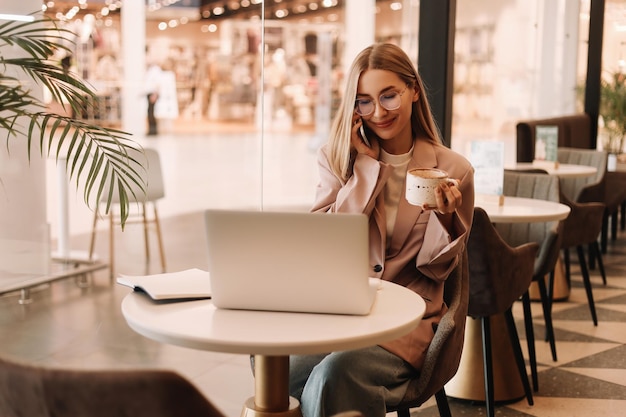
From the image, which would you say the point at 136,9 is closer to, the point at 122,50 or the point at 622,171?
the point at 122,50

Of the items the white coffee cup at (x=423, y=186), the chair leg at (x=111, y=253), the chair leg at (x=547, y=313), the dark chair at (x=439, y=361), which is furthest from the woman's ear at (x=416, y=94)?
the chair leg at (x=111, y=253)

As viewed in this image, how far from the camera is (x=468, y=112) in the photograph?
270 inches

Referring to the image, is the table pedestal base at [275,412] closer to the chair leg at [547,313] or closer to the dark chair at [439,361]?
the dark chair at [439,361]

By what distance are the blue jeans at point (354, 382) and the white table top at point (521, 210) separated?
4.70 feet

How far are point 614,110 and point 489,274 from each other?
6683mm

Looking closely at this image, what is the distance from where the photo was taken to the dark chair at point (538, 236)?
3.81m

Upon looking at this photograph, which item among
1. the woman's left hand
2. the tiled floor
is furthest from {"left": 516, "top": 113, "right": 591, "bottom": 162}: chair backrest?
the woman's left hand

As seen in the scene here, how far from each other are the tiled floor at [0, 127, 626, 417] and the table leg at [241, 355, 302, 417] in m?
1.29

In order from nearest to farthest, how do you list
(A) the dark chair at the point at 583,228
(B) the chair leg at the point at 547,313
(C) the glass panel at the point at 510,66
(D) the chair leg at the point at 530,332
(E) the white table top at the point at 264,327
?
1. (E) the white table top at the point at 264,327
2. (D) the chair leg at the point at 530,332
3. (B) the chair leg at the point at 547,313
4. (A) the dark chair at the point at 583,228
5. (C) the glass panel at the point at 510,66

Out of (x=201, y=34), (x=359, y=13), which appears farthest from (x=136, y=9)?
(x=359, y=13)

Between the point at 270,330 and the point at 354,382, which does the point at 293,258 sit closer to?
the point at 270,330

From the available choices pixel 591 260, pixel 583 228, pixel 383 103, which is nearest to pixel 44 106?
pixel 383 103

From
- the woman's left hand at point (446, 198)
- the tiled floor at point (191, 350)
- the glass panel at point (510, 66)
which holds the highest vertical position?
the glass panel at point (510, 66)

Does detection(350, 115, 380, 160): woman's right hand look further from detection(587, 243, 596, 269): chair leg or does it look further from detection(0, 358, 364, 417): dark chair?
detection(587, 243, 596, 269): chair leg
